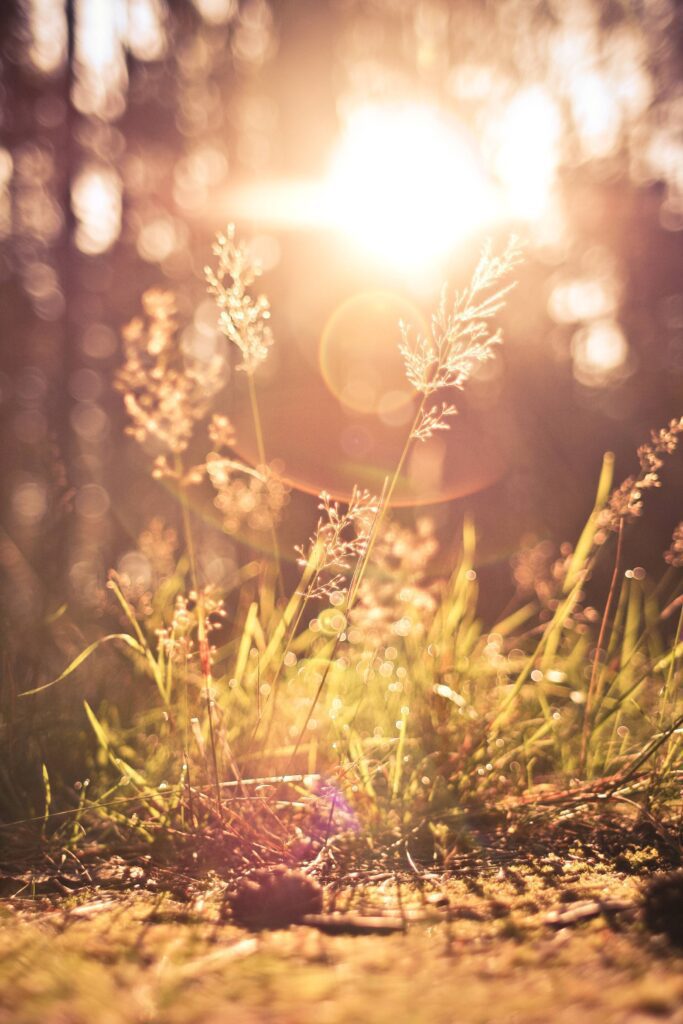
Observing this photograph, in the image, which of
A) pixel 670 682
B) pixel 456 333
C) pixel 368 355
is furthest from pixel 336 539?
pixel 368 355

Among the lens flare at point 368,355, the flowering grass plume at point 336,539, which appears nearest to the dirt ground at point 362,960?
the flowering grass plume at point 336,539

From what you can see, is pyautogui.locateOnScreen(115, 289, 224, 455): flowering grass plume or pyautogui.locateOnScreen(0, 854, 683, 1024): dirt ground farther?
pyautogui.locateOnScreen(115, 289, 224, 455): flowering grass plume

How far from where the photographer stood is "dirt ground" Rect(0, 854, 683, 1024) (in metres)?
0.75

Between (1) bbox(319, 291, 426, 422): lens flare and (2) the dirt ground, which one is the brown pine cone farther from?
(1) bbox(319, 291, 426, 422): lens flare

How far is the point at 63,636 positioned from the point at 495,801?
1.81 meters

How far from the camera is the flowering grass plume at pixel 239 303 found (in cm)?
132

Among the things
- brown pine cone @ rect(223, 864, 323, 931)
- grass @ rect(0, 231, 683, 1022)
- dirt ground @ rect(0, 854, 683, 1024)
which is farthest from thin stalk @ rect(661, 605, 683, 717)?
brown pine cone @ rect(223, 864, 323, 931)

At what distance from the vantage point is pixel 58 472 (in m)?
2.05

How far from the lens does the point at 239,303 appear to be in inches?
52.5

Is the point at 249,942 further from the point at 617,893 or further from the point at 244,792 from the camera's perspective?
the point at 617,893

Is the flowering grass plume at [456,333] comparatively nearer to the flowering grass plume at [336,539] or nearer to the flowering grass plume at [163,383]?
the flowering grass plume at [336,539]

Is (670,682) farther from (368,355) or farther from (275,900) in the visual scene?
(368,355)

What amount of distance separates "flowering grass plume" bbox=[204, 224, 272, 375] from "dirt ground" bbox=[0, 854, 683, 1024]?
99 centimetres

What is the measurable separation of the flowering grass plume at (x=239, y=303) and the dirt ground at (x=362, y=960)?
99cm
